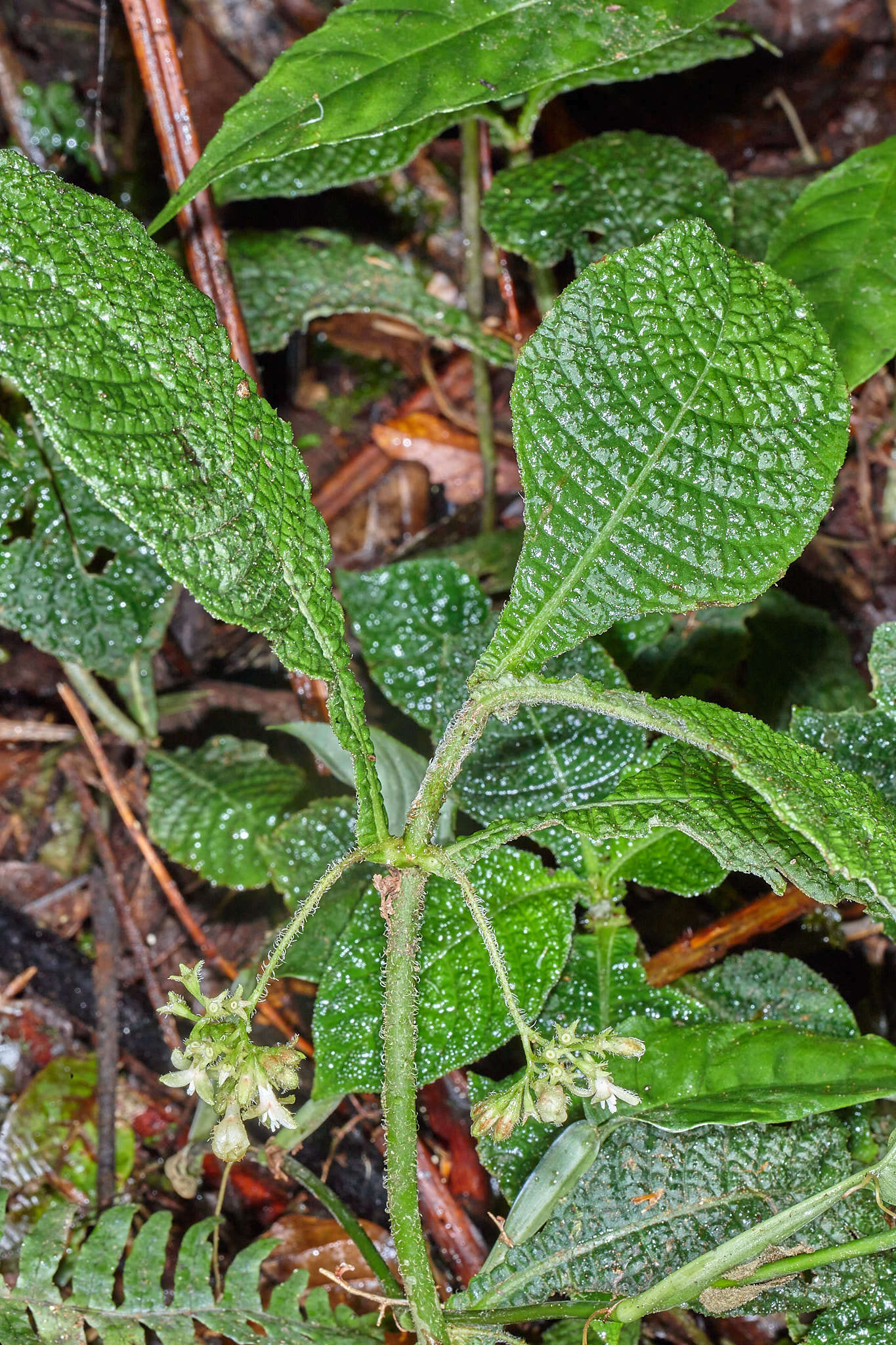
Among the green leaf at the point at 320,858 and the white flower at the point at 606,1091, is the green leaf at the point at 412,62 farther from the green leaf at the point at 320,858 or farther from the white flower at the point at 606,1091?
the white flower at the point at 606,1091

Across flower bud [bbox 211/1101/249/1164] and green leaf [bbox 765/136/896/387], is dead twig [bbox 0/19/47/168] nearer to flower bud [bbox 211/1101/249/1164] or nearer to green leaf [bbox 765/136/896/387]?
green leaf [bbox 765/136/896/387]

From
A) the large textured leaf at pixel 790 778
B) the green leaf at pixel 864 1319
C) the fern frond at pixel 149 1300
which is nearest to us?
the large textured leaf at pixel 790 778

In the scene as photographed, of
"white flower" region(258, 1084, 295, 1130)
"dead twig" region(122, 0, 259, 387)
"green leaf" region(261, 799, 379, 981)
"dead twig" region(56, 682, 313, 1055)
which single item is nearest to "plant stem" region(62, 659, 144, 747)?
"dead twig" region(56, 682, 313, 1055)

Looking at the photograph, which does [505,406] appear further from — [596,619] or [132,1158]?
[132,1158]

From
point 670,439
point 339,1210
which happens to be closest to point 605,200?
A: point 670,439

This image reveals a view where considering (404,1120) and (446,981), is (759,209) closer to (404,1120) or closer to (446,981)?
(446,981)

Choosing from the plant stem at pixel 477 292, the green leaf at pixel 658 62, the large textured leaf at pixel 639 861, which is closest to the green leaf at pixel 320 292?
the plant stem at pixel 477 292
